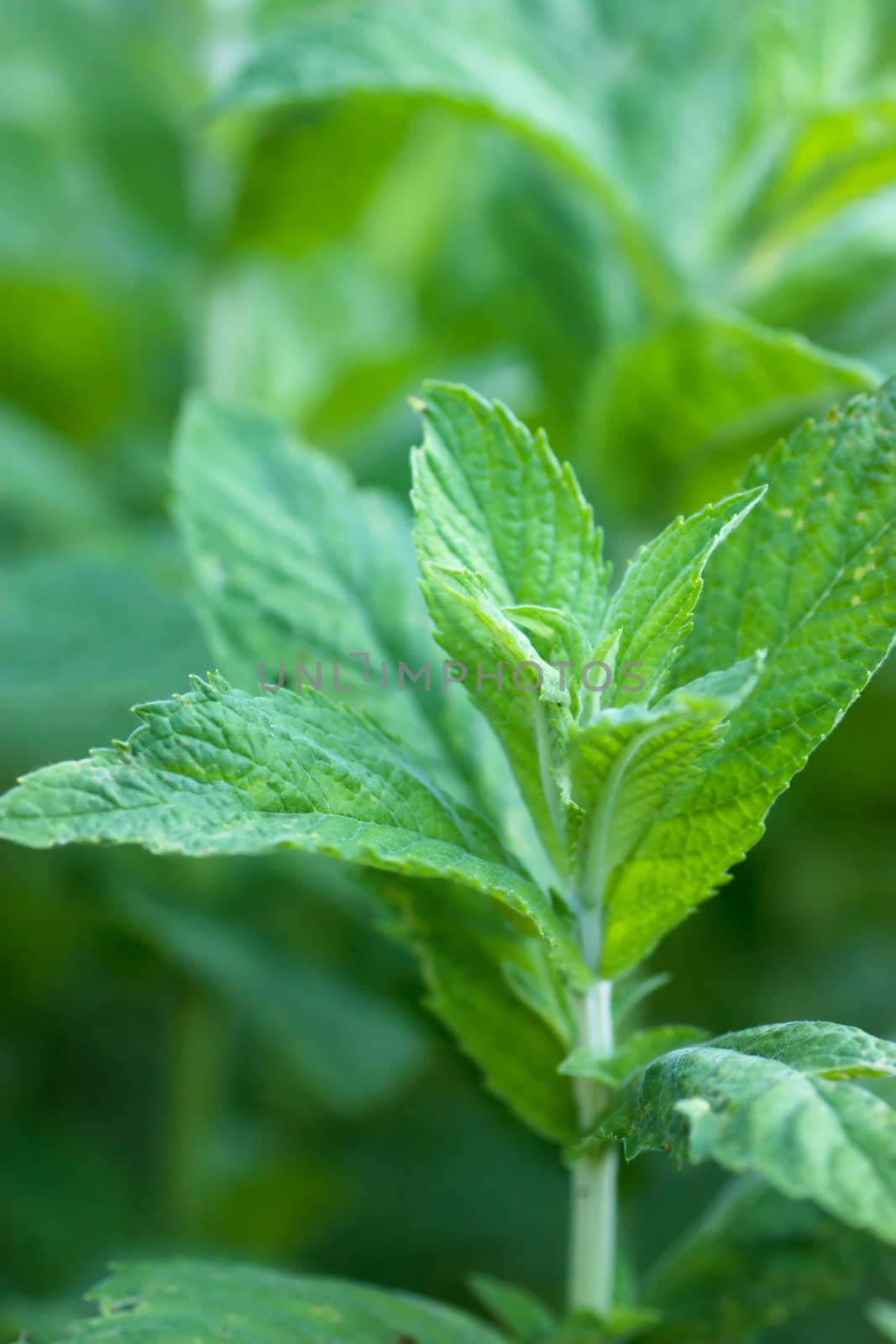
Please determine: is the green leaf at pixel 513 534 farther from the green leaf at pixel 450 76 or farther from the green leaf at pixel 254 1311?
the green leaf at pixel 450 76

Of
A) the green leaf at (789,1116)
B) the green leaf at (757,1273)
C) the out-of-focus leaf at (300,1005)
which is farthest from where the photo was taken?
the out-of-focus leaf at (300,1005)

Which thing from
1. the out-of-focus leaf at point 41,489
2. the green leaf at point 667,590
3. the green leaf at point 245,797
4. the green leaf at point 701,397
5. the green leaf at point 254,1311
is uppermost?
the out-of-focus leaf at point 41,489

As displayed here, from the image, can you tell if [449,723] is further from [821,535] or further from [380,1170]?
[380,1170]

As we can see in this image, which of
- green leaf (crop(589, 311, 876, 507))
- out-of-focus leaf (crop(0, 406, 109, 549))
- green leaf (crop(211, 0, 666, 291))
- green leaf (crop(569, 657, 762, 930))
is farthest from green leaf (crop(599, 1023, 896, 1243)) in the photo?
out-of-focus leaf (crop(0, 406, 109, 549))

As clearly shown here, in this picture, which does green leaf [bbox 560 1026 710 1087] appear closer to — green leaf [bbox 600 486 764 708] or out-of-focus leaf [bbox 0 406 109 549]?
green leaf [bbox 600 486 764 708]

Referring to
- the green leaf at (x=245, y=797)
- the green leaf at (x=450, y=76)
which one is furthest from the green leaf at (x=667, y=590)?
the green leaf at (x=450, y=76)

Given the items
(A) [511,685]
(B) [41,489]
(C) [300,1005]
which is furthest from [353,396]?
(A) [511,685]

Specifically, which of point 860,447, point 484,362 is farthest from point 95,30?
point 860,447

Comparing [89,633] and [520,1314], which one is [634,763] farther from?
[89,633]
